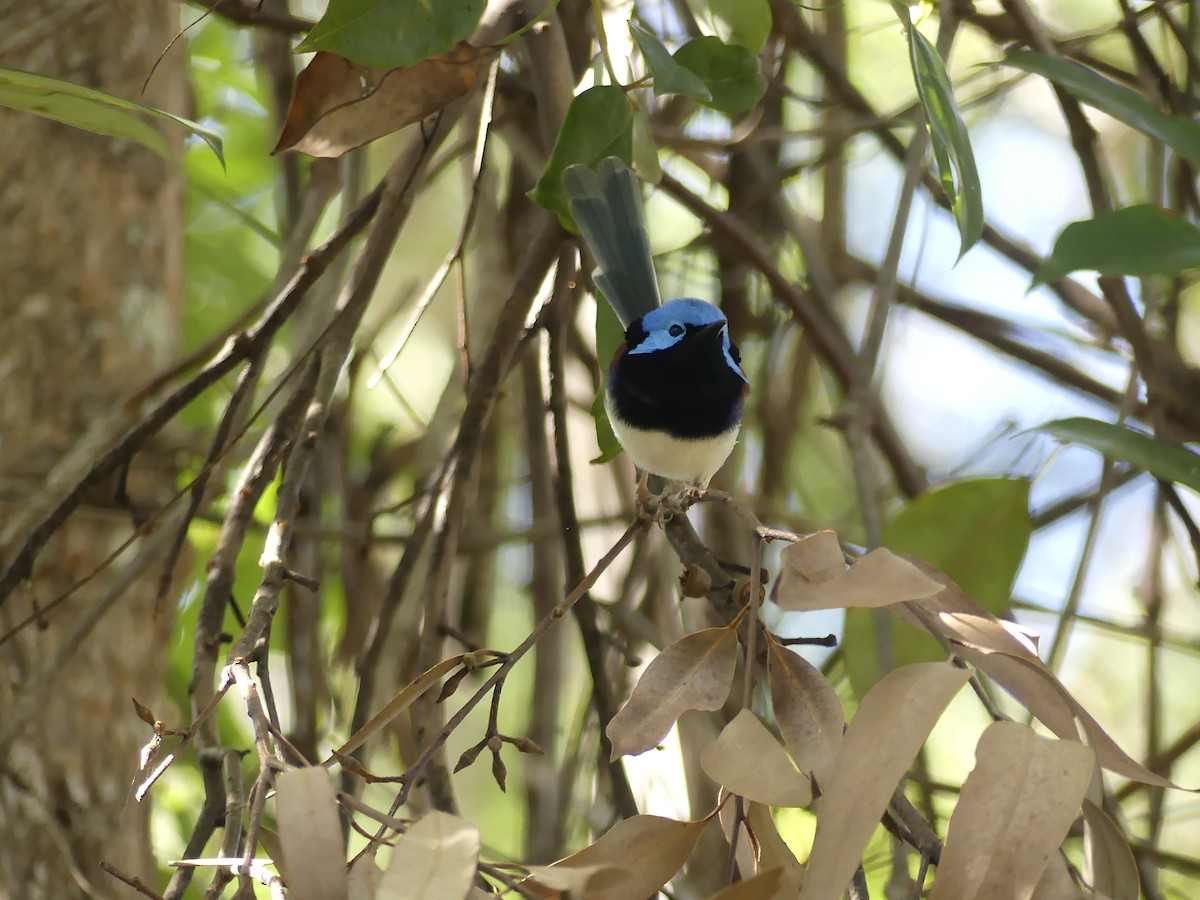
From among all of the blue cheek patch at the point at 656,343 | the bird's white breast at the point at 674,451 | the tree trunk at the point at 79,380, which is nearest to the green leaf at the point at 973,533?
the bird's white breast at the point at 674,451

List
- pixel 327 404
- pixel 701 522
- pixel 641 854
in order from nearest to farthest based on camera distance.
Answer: pixel 641 854 → pixel 327 404 → pixel 701 522

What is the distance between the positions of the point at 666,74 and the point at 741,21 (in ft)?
1.36

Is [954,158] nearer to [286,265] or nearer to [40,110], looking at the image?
Answer: [40,110]

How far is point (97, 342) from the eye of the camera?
2506 mm

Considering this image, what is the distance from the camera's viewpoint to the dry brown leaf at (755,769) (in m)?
1.21

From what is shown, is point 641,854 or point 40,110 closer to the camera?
point 641,854

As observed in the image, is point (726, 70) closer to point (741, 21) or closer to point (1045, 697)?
point (741, 21)

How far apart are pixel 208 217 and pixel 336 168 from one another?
48.4 inches

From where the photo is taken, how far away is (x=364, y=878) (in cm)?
112

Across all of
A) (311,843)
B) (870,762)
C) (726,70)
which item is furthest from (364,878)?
(726,70)

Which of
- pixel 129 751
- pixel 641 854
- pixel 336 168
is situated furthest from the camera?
pixel 336 168

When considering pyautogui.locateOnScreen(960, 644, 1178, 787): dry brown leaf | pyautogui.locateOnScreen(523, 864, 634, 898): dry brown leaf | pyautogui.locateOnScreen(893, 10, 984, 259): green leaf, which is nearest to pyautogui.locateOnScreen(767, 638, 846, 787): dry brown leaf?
pyautogui.locateOnScreen(960, 644, 1178, 787): dry brown leaf

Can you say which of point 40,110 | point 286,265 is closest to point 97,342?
point 286,265

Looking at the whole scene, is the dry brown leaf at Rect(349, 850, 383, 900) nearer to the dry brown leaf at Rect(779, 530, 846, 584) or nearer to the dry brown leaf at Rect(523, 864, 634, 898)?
the dry brown leaf at Rect(523, 864, 634, 898)
